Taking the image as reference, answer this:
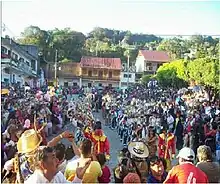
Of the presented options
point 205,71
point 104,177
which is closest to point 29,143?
point 104,177

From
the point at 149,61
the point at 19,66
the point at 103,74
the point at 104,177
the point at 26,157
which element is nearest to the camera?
the point at 26,157

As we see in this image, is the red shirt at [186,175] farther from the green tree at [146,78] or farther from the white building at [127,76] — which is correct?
the green tree at [146,78]

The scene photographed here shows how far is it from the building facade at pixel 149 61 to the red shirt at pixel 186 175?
353cm

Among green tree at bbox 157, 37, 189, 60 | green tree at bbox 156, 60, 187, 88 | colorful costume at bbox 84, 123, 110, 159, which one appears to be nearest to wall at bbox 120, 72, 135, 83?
green tree at bbox 156, 60, 187, 88

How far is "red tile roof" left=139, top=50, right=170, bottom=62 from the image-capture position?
6.18 metres

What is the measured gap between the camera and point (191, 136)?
6.65 m

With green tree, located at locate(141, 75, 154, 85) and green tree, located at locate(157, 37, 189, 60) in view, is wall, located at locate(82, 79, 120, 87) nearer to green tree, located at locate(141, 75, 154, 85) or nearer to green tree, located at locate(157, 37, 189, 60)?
green tree, located at locate(141, 75, 154, 85)

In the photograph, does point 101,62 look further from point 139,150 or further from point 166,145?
point 139,150

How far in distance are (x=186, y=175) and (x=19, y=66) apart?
370 centimetres

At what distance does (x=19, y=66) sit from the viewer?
19.3 ft

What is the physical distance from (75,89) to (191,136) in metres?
1.82

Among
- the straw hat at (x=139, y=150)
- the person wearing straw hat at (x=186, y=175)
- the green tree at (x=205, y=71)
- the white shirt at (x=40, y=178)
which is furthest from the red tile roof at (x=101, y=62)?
the white shirt at (x=40, y=178)

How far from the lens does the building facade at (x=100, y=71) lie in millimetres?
6324

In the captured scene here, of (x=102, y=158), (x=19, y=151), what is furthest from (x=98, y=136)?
(x=19, y=151)
